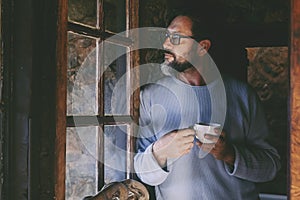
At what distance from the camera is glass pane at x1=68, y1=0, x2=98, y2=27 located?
1123 mm

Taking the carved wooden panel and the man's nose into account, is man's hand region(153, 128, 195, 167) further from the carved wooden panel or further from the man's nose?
the carved wooden panel

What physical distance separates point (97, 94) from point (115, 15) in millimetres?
268

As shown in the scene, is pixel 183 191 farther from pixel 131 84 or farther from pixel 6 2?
pixel 6 2

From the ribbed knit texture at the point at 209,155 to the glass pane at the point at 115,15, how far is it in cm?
27

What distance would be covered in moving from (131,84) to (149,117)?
0.15 m

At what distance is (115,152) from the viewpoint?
140cm

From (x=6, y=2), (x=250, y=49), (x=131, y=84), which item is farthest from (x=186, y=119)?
(x=6, y=2)

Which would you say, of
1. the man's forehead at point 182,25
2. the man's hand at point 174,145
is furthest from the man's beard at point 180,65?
the man's hand at point 174,145

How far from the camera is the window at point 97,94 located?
3.84 ft

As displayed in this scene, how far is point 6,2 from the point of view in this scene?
3.03 feet

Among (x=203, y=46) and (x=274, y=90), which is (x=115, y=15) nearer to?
(x=203, y=46)

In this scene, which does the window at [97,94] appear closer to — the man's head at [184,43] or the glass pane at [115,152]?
the glass pane at [115,152]

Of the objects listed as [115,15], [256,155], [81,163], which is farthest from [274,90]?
[81,163]

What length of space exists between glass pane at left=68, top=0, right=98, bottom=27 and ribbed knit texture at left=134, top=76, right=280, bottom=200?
0.40 meters
